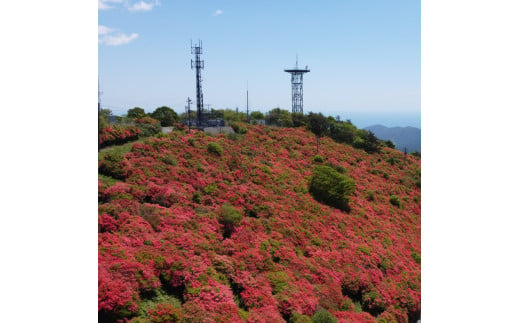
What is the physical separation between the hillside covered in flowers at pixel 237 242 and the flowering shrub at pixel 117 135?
79 cm

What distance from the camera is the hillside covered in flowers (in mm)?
12836

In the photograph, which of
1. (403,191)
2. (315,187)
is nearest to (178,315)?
(315,187)

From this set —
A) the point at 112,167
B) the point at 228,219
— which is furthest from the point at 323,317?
the point at 112,167

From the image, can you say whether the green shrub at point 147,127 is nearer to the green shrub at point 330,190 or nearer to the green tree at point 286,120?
the green shrub at point 330,190

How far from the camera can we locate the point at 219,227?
59.5 feet

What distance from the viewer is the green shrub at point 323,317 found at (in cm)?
1452

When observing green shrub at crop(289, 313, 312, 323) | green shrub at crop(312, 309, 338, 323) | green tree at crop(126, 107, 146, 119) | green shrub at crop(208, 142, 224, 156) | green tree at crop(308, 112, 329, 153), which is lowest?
green shrub at crop(312, 309, 338, 323)

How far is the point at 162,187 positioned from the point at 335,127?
32.4 metres

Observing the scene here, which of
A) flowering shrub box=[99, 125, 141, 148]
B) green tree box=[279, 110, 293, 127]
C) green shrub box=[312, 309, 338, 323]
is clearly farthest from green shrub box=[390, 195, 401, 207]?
flowering shrub box=[99, 125, 141, 148]

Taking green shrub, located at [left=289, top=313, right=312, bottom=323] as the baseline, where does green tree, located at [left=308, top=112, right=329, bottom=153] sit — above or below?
above

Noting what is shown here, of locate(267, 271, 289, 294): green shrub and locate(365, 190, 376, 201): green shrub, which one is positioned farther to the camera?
locate(365, 190, 376, 201): green shrub

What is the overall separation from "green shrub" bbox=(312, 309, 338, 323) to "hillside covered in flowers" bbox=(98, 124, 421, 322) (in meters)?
0.05

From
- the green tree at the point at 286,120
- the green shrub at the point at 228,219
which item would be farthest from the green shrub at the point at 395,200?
the green tree at the point at 286,120

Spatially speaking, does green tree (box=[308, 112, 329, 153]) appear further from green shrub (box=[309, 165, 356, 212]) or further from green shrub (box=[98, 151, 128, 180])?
green shrub (box=[98, 151, 128, 180])
